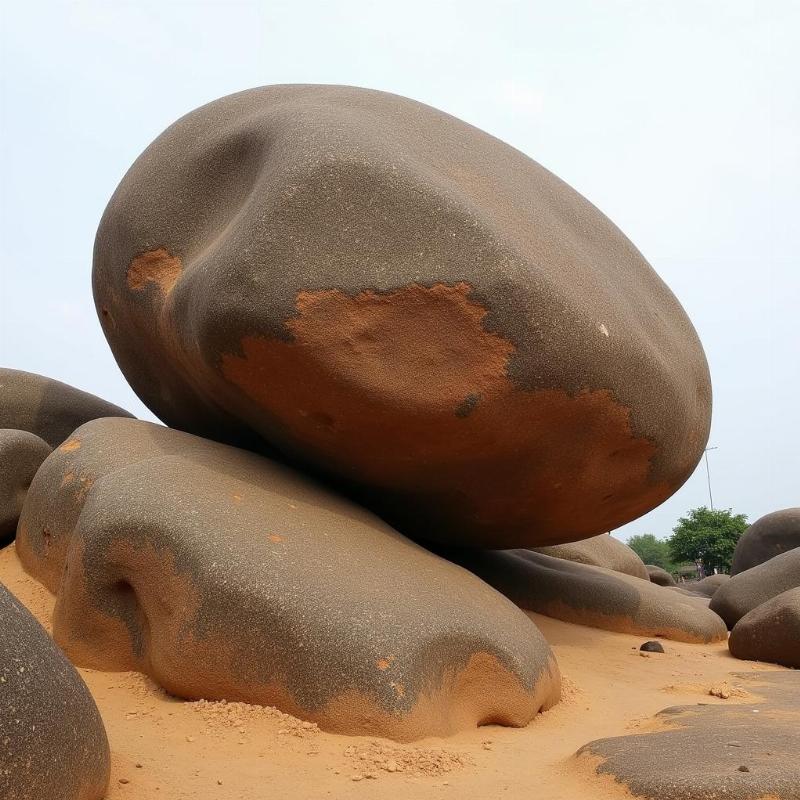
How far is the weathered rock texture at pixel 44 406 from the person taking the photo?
6.29 m

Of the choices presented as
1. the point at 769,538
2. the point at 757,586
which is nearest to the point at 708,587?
the point at 769,538

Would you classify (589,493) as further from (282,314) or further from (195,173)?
(195,173)

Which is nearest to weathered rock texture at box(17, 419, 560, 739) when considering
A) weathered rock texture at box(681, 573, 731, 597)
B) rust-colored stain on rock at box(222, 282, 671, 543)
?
rust-colored stain on rock at box(222, 282, 671, 543)

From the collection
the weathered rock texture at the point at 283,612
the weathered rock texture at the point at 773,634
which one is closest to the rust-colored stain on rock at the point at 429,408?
the weathered rock texture at the point at 283,612

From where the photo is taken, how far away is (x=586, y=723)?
3.71 m

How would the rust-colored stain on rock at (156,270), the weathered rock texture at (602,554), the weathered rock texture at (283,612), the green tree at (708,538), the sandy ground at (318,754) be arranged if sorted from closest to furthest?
the sandy ground at (318,754) < the weathered rock texture at (283,612) < the rust-colored stain on rock at (156,270) < the weathered rock texture at (602,554) < the green tree at (708,538)

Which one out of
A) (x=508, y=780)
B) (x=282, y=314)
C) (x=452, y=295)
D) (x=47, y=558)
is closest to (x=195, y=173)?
(x=282, y=314)

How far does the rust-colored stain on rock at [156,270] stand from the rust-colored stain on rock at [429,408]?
0.87 m

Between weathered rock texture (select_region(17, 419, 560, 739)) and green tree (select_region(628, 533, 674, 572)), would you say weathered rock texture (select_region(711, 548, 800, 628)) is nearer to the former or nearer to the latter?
weathered rock texture (select_region(17, 419, 560, 739))

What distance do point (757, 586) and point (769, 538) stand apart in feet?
16.9

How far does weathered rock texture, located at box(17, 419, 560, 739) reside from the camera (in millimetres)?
3113

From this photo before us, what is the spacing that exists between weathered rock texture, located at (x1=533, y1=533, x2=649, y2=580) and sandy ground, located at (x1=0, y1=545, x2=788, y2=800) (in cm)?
425

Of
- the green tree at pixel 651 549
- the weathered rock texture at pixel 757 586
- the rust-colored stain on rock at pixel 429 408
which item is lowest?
the green tree at pixel 651 549

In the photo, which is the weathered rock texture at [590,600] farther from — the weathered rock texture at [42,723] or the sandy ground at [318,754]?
the weathered rock texture at [42,723]
